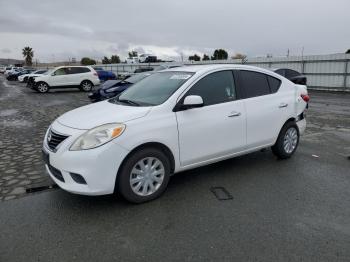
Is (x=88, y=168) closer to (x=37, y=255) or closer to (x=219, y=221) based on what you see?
(x=37, y=255)

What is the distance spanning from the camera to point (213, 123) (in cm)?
445

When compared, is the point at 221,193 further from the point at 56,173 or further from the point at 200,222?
the point at 56,173

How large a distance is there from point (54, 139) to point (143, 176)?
3.83 ft

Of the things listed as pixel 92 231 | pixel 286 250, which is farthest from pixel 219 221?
pixel 92 231

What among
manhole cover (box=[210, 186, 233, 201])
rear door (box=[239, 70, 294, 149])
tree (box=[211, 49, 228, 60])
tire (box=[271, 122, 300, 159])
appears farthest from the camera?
tree (box=[211, 49, 228, 60])

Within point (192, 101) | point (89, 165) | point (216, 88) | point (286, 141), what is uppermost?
point (216, 88)

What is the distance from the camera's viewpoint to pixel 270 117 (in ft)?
17.2

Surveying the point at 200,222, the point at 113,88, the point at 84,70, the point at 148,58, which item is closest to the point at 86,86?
the point at 84,70

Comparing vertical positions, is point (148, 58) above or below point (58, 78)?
above

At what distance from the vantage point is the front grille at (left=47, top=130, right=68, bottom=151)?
3.86 meters

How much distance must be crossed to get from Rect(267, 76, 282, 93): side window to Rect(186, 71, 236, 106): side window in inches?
35.7

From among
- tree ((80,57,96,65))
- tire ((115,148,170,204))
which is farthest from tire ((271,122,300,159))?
tree ((80,57,96,65))

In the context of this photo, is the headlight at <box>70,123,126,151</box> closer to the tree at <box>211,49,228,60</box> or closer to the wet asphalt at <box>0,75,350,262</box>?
the wet asphalt at <box>0,75,350,262</box>

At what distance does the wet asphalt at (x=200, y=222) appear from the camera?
301 cm
